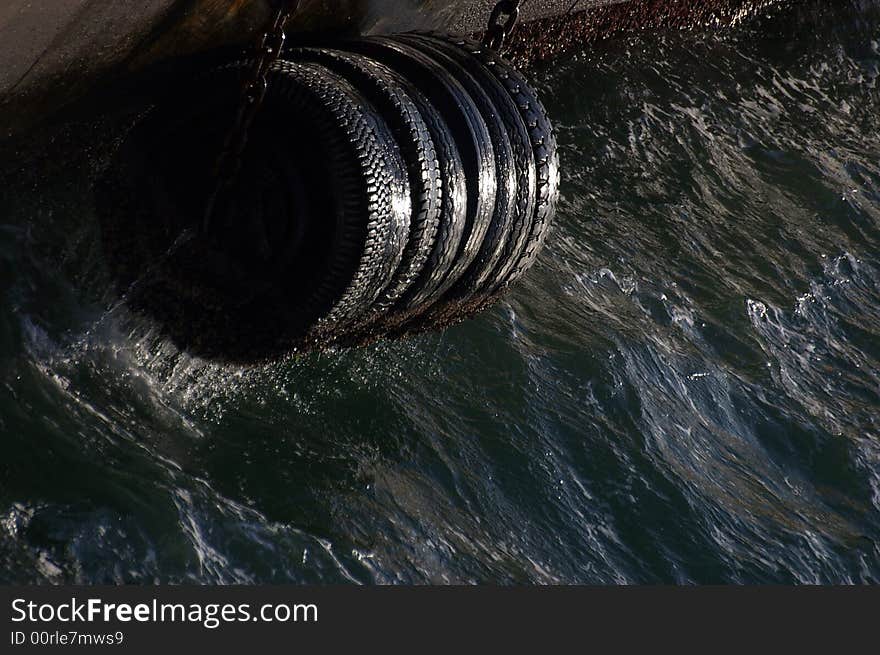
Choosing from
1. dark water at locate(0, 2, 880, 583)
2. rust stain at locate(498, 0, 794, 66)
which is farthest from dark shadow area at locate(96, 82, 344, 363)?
rust stain at locate(498, 0, 794, 66)

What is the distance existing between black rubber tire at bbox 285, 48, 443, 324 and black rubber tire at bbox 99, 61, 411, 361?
0.15 ft

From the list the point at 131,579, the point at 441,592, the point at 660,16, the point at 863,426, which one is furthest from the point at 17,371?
the point at 660,16

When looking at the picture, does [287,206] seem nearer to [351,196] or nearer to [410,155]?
[351,196]

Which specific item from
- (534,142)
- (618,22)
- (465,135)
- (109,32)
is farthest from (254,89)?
(618,22)

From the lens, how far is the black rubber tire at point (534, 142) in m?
5.75

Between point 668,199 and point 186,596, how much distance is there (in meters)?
5.41

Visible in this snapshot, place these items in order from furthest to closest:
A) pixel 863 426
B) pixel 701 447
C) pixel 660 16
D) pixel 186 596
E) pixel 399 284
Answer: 1. pixel 660 16
2. pixel 863 426
3. pixel 701 447
4. pixel 399 284
5. pixel 186 596

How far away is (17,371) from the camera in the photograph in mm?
5438

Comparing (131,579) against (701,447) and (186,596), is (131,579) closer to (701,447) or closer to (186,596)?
(186,596)

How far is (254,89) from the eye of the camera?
5199 mm

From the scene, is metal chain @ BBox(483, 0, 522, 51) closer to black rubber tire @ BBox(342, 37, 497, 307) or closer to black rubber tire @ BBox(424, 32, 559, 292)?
black rubber tire @ BBox(424, 32, 559, 292)

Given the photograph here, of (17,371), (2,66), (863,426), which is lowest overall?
(863,426)

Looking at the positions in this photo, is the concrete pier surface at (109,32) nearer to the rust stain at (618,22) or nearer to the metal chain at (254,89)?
the metal chain at (254,89)

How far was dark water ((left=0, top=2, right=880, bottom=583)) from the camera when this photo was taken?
5.21 m
